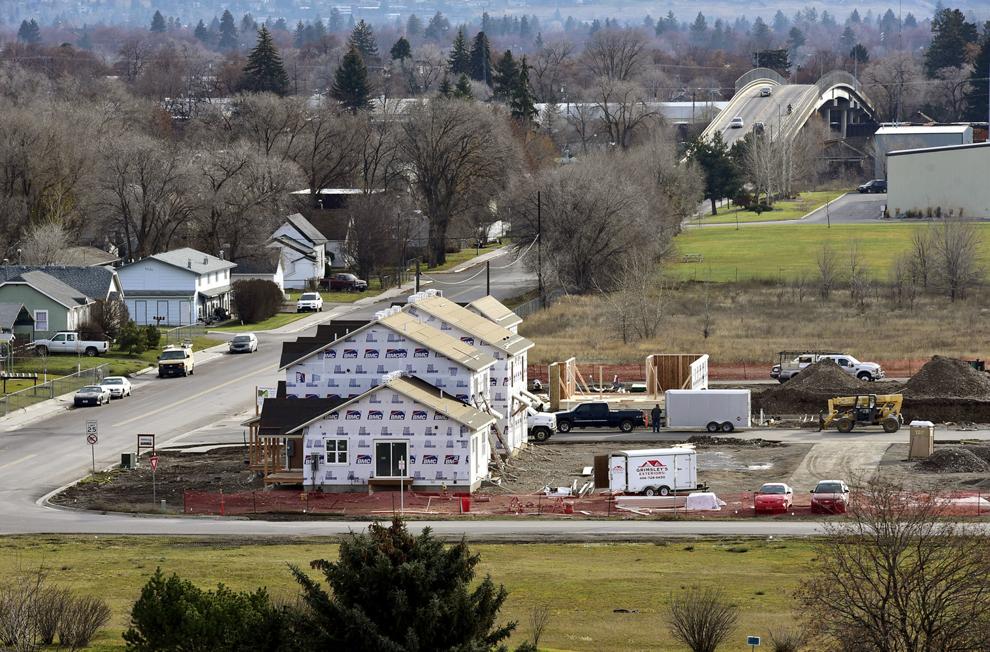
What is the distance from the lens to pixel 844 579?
1206 inches

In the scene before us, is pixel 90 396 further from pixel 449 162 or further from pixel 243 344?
pixel 449 162

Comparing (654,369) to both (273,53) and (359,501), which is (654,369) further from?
(273,53)

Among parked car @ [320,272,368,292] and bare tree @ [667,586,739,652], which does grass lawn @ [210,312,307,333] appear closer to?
parked car @ [320,272,368,292]

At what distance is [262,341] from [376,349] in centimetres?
3828

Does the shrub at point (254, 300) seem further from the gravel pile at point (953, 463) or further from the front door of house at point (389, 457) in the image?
the gravel pile at point (953, 463)

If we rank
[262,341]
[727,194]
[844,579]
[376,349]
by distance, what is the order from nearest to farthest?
[844,579]
[376,349]
[262,341]
[727,194]

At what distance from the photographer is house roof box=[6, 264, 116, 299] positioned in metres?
94.5

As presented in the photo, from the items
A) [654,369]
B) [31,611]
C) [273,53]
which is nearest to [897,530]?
[31,611]

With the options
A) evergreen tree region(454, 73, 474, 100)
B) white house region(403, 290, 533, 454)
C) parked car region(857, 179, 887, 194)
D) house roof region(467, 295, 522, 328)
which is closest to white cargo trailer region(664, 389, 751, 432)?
white house region(403, 290, 533, 454)

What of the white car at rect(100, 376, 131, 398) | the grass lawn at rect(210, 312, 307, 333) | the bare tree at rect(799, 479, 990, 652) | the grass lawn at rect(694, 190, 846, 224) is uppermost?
the grass lawn at rect(694, 190, 846, 224)

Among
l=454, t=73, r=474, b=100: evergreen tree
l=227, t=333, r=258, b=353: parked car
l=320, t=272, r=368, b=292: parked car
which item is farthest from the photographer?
l=454, t=73, r=474, b=100: evergreen tree

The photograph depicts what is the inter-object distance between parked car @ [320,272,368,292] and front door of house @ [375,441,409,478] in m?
64.6

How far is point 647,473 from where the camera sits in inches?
2138

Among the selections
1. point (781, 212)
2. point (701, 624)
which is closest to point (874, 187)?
point (781, 212)
